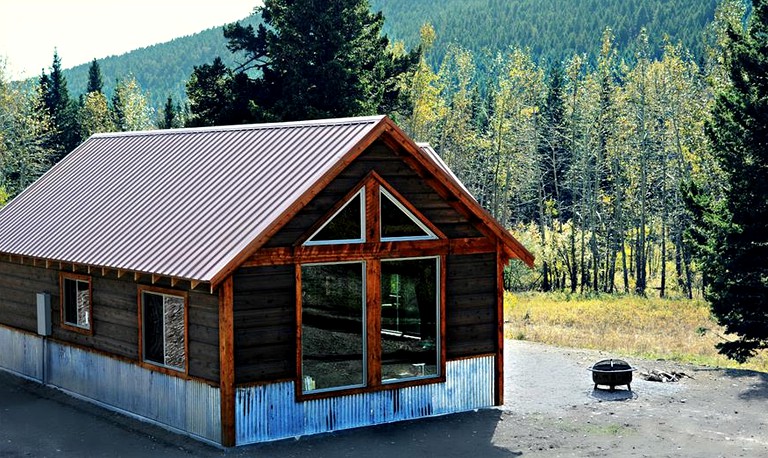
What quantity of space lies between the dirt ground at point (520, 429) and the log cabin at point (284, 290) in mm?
524

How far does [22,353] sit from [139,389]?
5.69 meters

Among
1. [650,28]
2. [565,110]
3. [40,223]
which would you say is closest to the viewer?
[40,223]

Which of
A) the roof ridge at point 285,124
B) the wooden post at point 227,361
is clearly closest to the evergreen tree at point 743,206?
the roof ridge at point 285,124

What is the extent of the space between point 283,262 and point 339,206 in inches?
55.3

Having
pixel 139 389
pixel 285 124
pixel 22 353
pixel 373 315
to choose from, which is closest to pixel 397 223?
pixel 373 315

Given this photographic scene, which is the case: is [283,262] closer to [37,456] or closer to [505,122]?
[37,456]

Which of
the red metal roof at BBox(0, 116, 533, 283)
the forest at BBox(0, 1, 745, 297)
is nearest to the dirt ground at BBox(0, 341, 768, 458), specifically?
the red metal roof at BBox(0, 116, 533, 283)

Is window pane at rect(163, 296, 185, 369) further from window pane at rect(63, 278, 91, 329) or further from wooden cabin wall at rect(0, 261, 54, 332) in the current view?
wooden cabin wall at rect(0, 261, 54, 332)

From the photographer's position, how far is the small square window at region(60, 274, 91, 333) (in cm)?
2061

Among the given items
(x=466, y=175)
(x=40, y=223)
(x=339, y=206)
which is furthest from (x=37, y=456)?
(x=466, y=175)

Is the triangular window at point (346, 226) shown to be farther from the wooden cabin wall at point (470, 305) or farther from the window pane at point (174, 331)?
the window pane at point (174, 331)

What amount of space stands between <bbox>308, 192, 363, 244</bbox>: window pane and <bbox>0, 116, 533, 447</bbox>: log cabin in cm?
4

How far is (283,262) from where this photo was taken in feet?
55.7

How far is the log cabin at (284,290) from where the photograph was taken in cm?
1677
